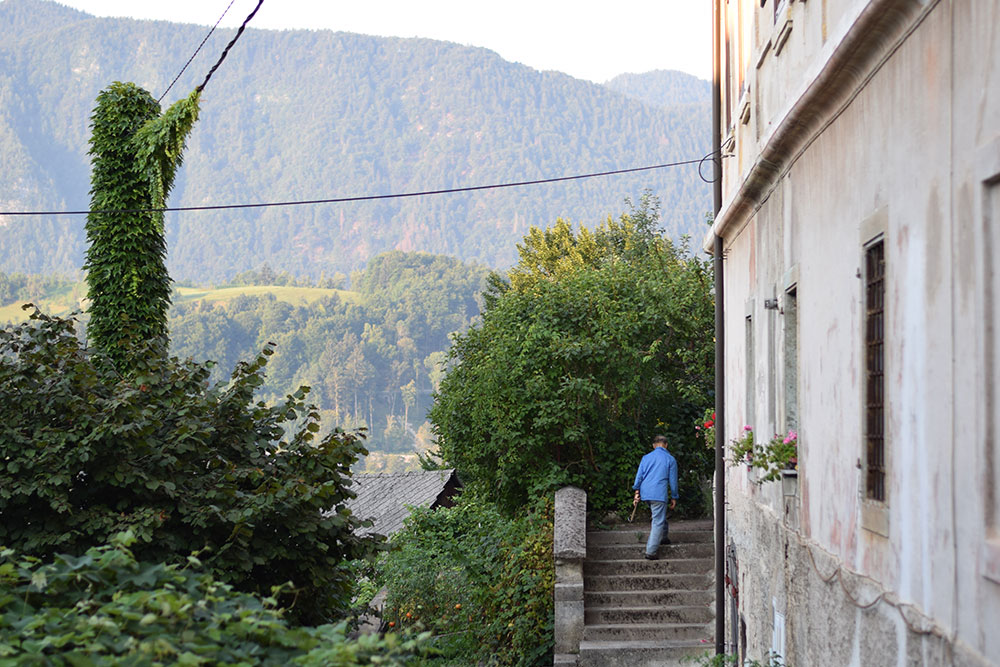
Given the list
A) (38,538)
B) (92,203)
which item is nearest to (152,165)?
Answer: (92,203)

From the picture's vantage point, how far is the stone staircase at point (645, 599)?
1533cm

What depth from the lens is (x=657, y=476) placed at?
16953mm

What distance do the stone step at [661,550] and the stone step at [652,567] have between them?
21 cm

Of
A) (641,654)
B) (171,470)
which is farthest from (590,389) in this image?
(171,470)

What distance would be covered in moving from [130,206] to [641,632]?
10.8 m

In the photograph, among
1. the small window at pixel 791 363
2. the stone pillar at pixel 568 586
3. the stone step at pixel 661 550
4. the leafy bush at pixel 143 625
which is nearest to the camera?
the leafy bush at pixel 143 625

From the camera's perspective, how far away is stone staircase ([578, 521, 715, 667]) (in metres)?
15.3

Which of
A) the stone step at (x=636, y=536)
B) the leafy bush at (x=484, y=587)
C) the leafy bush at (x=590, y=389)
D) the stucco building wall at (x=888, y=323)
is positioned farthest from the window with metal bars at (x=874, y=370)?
the leafy bush at (x=590, y=389)

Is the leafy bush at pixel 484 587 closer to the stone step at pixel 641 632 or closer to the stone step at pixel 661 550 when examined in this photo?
the stone step at pixel 661 550

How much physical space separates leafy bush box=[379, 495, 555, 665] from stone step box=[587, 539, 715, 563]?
2.37 ft

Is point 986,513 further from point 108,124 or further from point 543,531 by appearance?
A: point 108,124

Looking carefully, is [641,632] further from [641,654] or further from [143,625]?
[143,625]

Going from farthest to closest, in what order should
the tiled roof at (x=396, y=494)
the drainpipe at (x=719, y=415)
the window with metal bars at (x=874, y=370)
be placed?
the tiled roof at (x=396, y=494) < the drainpipe at (x=719, y=415) < the window with metal bars at (x=874, y=370)

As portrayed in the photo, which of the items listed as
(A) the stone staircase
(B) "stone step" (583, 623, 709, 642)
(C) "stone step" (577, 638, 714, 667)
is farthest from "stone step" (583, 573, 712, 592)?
(C) "stone step" (577, 638, 714, 667)
